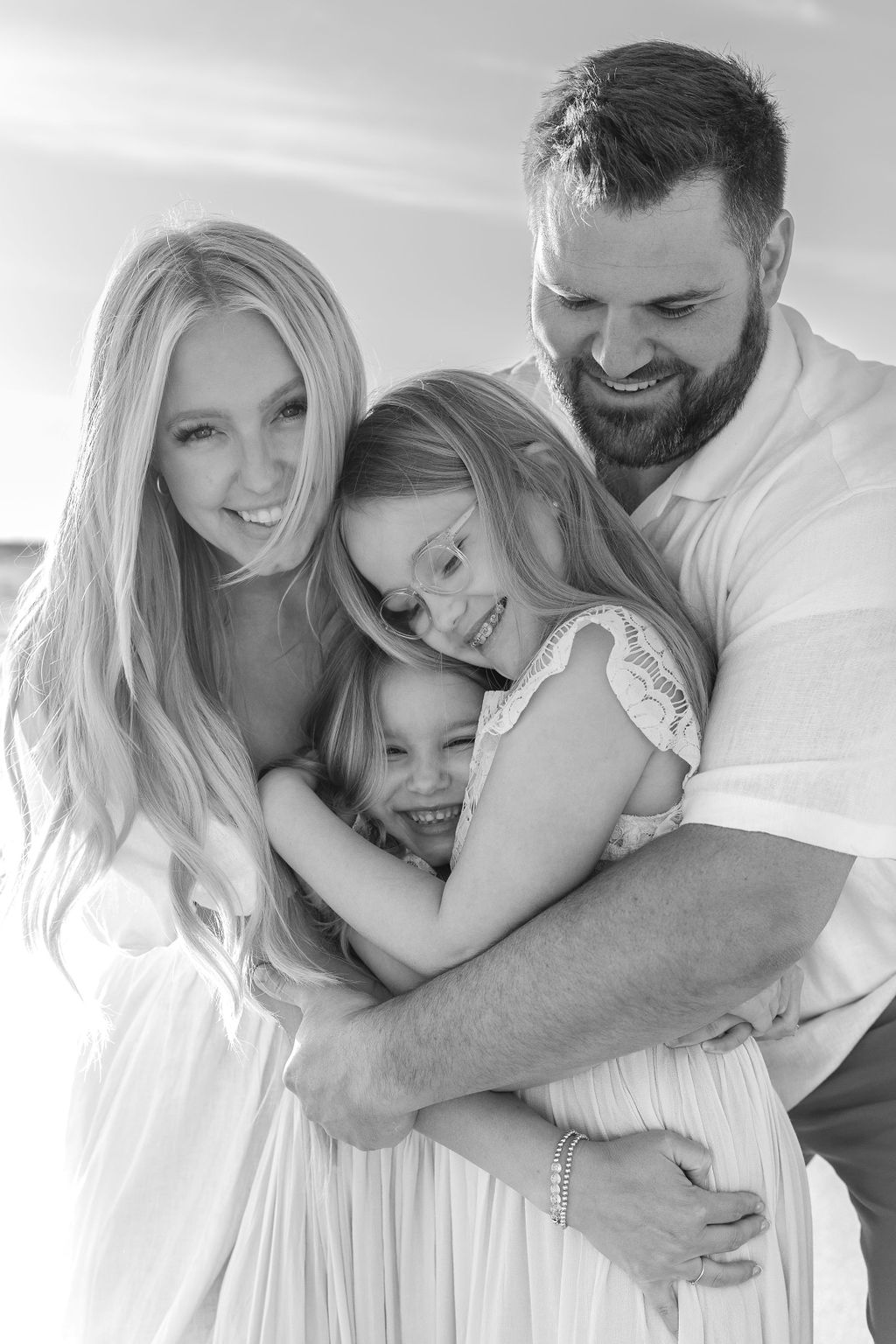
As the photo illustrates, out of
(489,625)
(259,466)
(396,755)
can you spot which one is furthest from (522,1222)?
(259,466)

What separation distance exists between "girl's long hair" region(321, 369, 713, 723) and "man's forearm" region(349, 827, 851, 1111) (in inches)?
8.1

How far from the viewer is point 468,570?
167 cm

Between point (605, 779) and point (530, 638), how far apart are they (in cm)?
24

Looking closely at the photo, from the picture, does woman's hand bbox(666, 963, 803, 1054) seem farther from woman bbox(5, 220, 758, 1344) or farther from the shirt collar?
the shirt collar

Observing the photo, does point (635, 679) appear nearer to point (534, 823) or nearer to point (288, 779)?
point (534, 823)

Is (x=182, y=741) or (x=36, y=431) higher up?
(x=36, y=431)

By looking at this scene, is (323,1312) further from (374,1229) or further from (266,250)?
(266,250)

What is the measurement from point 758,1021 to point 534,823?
14.9 inches

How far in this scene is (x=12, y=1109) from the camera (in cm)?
205

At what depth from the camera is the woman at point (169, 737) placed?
1773mm

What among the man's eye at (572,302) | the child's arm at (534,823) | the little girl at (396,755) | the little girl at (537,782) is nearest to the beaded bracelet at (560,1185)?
the little girl at (537,782)

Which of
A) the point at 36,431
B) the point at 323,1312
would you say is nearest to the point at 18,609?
the point at 323,1312

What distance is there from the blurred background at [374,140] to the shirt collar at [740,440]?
2.96 m

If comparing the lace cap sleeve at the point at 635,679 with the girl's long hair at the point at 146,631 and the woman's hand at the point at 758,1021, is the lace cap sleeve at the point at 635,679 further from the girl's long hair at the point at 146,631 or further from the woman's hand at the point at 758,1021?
the girl's long hair at the point at 146,631
